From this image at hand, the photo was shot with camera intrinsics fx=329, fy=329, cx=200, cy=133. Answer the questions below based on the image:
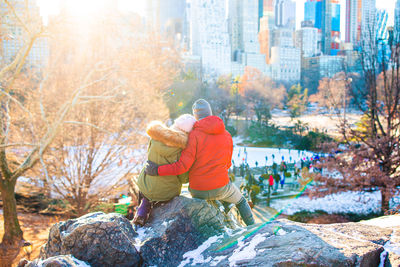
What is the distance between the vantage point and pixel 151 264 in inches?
102

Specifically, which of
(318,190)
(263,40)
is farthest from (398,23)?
(263,40)

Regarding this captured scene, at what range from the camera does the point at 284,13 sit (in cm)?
13062

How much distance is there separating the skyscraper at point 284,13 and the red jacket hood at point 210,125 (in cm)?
13614

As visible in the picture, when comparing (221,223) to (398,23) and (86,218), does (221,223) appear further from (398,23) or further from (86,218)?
(398,23)

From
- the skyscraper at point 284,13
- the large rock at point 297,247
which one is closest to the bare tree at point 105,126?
the large rock at point 297,247

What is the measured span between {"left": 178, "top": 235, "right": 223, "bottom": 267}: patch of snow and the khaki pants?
40cm

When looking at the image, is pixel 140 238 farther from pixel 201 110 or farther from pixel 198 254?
pixel 201 110

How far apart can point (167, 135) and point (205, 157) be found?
0.40m

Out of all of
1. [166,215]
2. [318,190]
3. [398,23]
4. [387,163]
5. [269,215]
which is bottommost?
[269,215]

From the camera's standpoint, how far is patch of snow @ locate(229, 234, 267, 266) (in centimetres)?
231

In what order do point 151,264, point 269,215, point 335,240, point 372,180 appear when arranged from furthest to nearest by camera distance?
point 269,215, point 372,180, point 151,264, point 335,240

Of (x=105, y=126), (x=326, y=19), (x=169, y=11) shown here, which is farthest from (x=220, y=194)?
(x=326, y=19)

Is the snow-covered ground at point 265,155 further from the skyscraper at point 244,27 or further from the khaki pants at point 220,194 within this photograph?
the skyscraper at point 244,27

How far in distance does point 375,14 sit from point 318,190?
5380 millimetres
